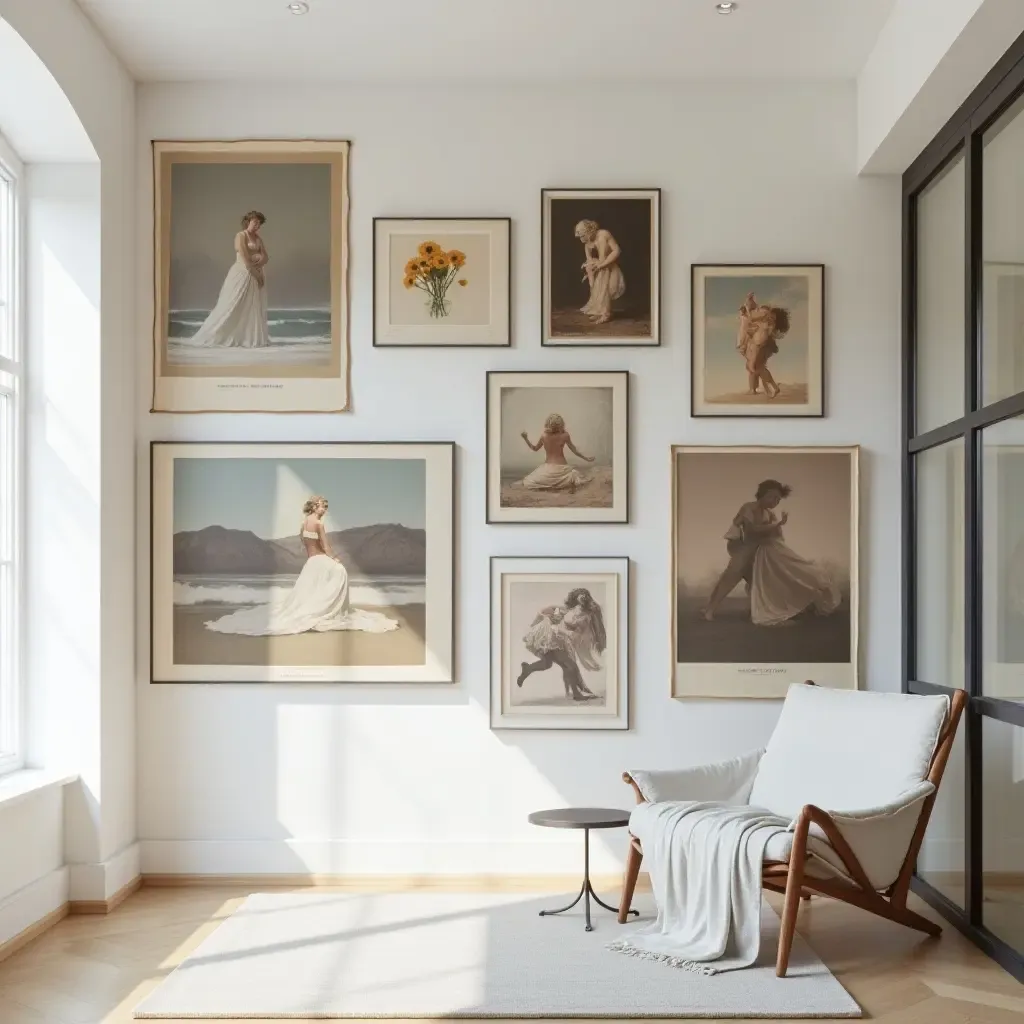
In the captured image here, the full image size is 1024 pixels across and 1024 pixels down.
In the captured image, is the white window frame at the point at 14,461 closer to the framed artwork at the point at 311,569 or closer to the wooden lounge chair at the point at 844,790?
the framed artwork at the point at 311,569

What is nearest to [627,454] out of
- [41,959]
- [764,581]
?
[764,581]

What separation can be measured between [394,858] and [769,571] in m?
1.91

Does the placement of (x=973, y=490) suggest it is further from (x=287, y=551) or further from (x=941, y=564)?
(x=287, y=551)

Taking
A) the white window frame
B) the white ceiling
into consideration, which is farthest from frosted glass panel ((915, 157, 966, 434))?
the white window frame

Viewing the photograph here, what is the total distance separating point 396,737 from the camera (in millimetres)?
5133

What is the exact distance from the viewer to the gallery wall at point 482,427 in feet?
16.8

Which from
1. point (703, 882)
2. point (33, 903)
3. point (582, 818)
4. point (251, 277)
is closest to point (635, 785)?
point (582, 818)

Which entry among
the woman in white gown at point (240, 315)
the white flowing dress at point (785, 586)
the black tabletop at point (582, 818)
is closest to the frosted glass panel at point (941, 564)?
the white flowing dress at point (785, 586)

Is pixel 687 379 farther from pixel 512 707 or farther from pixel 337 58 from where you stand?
pixel 337 58

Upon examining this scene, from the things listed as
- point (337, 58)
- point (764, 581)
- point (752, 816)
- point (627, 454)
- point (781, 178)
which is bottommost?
point (752, 816)

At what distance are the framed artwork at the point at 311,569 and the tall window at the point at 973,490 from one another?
6.16ft

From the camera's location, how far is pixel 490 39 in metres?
4.76

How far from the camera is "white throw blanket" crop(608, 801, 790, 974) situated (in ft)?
12.8

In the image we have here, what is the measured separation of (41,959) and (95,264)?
2.46 metres
